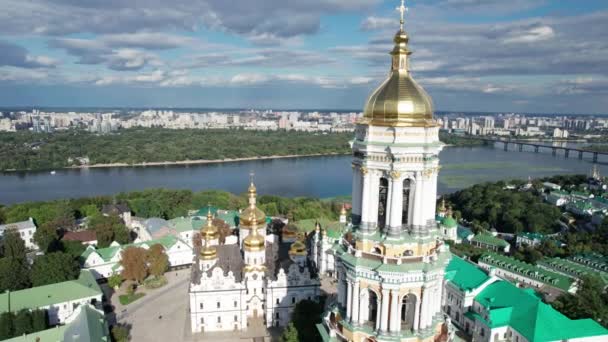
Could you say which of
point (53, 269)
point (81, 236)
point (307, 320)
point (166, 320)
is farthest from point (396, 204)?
point (81, 236)

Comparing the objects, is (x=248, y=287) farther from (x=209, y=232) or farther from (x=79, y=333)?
(x=79, y=333)

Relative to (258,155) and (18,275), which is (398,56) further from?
(258,155)

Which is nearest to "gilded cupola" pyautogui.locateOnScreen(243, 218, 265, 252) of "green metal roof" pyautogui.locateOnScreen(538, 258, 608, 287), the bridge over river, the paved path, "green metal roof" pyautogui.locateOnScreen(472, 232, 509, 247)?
the paved path

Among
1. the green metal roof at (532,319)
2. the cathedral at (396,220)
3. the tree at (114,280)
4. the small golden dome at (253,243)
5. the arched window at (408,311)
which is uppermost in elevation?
the cathedral at (396,220)

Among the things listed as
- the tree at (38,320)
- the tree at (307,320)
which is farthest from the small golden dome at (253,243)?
the tree at (38,320)

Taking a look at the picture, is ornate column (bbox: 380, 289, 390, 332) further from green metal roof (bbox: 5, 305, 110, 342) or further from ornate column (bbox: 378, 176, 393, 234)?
green metal roof (bbox: 5, 305, 110, 342)

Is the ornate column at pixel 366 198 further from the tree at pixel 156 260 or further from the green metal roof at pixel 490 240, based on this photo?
the green metal roof at pixel 490 240
